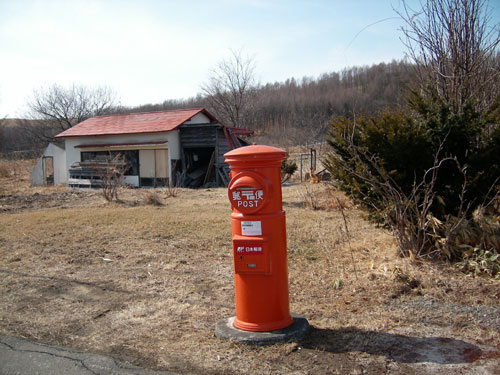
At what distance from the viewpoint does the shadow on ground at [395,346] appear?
11.7 feet

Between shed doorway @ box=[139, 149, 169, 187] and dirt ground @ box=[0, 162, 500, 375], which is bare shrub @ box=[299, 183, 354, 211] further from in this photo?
shed doorway @ box=[139, 149, 169, 187]

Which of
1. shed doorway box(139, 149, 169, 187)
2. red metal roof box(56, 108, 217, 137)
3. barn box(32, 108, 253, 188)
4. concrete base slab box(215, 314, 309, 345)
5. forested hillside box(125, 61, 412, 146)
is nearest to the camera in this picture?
concrete base slab box(215, 314, 309, 345)

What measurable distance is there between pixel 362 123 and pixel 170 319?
3.66 meters

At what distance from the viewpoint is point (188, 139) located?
78.7 ft

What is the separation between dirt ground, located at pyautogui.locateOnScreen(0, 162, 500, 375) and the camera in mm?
3695

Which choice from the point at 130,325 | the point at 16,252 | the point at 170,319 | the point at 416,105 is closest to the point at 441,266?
the point at 416,105

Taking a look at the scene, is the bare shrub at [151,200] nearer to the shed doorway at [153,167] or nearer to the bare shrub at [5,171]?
the shed doorway at [153,167]

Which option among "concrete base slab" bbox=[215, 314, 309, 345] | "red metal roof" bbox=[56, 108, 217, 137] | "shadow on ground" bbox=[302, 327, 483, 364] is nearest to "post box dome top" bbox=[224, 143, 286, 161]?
"concrete base slab" bbox=[215, 314, 309, 345]

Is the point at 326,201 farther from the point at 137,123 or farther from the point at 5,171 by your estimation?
the point at 5,171

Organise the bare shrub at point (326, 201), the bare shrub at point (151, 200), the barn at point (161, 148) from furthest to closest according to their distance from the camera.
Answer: the barn at point (161, 148)
the bare shrub at point (151, 200)
the bare shrub at point (326, 201)

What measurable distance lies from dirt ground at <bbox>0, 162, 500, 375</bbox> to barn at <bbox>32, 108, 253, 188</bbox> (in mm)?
14744

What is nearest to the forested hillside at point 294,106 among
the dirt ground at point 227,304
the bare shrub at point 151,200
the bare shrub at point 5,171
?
the bare shrub at point 5,171

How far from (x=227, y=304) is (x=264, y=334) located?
1213mm

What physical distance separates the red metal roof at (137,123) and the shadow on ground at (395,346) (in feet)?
66.2
